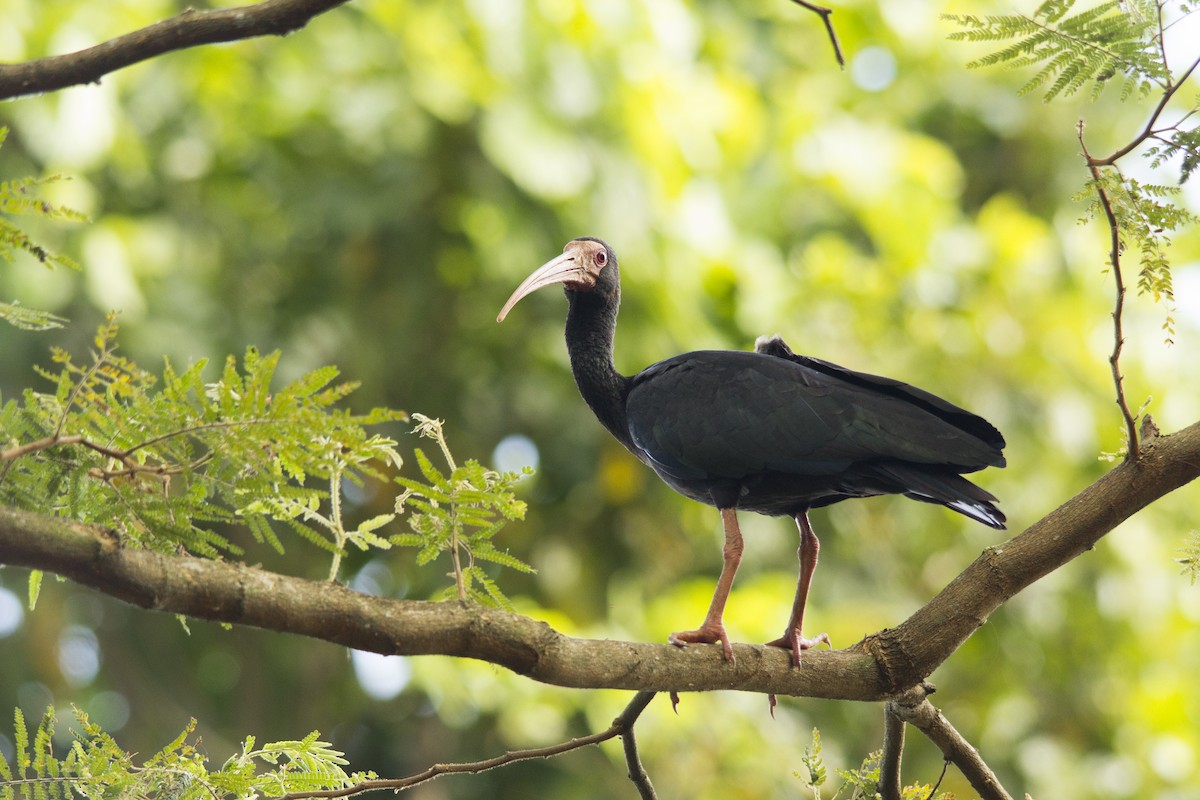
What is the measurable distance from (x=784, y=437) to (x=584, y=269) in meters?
1.66

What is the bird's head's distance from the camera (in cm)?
602

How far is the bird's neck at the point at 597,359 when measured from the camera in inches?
226

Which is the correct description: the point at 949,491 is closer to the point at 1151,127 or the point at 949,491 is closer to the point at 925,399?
the point at 925,399

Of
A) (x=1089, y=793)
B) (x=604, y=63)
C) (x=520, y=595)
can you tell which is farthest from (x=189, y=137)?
(x=1089, y=793)

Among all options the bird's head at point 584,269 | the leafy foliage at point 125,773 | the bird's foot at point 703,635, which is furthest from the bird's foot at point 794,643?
the bird's head at point 584,269

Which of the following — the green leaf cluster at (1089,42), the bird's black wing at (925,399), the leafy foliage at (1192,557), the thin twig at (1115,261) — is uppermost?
the green leaf cluster at (1089,42)

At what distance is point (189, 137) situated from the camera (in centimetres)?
1109

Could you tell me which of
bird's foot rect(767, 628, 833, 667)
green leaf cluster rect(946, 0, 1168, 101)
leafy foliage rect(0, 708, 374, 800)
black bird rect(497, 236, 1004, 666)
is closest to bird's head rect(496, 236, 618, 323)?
black bird rect(497, 236, 1004, 666)

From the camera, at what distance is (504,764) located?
3.82 meters

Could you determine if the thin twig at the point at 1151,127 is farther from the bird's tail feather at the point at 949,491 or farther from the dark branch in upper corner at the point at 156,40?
the dark branch in upper corner at the point at 156,40

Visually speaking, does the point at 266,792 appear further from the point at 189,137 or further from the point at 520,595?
the point at 189,137

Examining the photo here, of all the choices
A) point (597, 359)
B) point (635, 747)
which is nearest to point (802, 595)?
point (635, 747)

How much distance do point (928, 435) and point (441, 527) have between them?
1.88m

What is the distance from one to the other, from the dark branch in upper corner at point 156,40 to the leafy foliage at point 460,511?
109 cm
